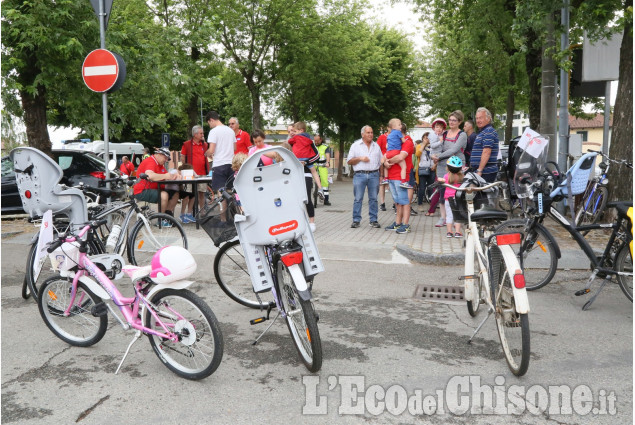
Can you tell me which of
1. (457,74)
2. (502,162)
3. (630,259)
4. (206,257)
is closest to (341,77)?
(457,74)

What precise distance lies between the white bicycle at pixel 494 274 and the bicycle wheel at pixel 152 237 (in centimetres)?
357

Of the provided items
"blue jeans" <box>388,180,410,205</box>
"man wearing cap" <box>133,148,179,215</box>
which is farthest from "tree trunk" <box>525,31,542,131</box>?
"man wearing cap" <box>133,148,179,215</box>

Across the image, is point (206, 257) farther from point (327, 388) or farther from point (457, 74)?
point (457, 74)

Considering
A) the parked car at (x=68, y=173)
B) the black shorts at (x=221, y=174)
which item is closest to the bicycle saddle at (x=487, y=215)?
the black shorts at (x=221, y=174)

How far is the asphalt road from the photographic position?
11.4 ft

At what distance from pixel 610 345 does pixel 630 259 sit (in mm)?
1085

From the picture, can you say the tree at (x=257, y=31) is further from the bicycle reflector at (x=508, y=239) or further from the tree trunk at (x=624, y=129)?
the bicycle reflector at (x=508, y=239)

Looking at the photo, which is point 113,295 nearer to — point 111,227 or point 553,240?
point 111,227

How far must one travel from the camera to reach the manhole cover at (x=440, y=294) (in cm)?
600

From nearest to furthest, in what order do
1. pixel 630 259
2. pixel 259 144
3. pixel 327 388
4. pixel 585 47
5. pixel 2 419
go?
1. pixel 2 419
2. pixel 327 388
3. pixel 630 259
4. pixel 259 144
5. pixel 585 47

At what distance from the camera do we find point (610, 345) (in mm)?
4594

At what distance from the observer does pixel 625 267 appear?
535 cm

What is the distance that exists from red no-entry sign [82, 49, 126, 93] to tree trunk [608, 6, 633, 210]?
7.71 metres

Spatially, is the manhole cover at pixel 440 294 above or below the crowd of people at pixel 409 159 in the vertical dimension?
below
